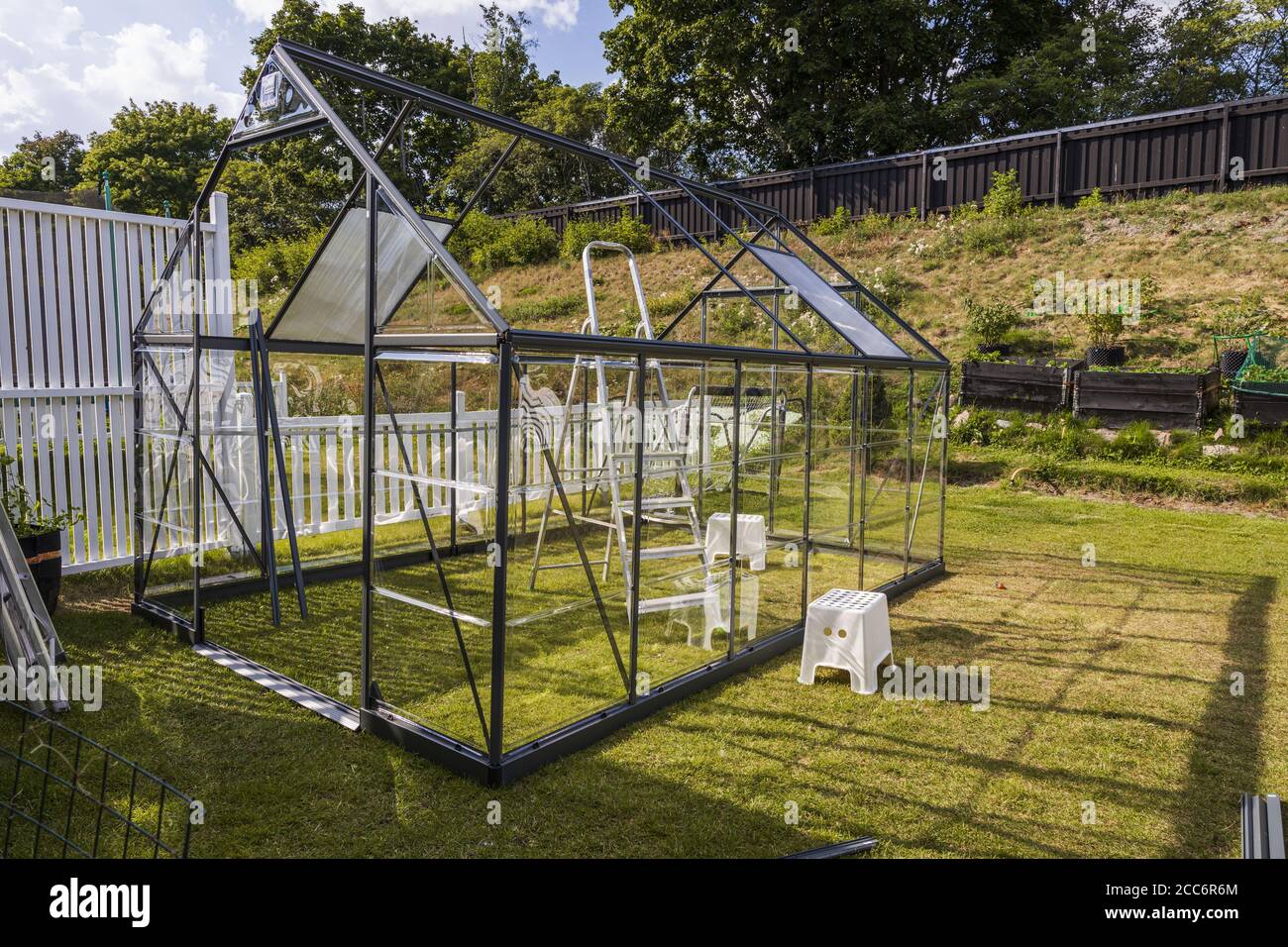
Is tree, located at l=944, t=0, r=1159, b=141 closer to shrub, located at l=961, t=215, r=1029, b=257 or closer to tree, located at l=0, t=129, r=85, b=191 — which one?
shrub, located at l=961, t=215, r=1029, b=257

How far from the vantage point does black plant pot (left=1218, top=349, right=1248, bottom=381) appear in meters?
10.7

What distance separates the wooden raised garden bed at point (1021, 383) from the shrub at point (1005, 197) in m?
5.06

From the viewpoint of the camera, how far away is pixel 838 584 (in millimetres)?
6305

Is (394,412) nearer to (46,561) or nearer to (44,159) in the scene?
(46,561)

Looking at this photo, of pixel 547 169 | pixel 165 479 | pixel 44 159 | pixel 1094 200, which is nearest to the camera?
pixel 165 479

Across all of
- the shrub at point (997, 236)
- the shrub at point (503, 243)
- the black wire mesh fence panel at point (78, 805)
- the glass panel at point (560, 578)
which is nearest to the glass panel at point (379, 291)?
the glass panel at point (560, 578)

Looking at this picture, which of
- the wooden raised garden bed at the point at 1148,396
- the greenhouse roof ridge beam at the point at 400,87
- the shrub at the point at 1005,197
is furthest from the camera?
the shrub at the point at 1005,197

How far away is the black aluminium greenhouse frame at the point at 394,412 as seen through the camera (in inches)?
140

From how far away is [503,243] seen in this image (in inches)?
801

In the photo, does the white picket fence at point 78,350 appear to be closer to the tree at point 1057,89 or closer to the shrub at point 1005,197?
the shrub at point 1005,197

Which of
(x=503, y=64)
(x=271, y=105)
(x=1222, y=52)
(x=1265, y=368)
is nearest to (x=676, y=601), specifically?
(x=271, y=105)

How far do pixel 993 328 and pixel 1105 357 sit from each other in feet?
5.05

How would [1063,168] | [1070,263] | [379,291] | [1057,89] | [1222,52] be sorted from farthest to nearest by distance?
[1222,52], [1057,89], [1063,168], [1070,263], [379,291]

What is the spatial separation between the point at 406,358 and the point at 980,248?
13.7 m
